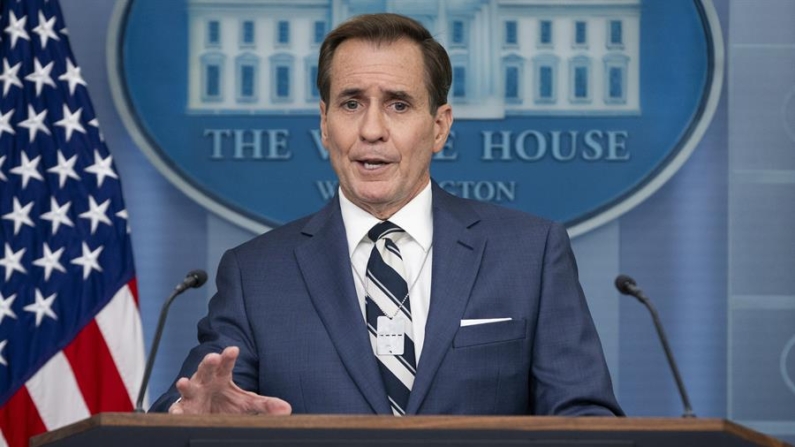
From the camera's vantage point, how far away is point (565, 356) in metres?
2.67

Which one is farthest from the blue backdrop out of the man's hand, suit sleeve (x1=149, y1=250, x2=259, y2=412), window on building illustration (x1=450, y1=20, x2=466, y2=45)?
the man's hand

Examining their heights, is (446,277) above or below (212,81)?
below

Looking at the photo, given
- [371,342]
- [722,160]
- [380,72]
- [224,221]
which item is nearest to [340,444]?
[371,342]

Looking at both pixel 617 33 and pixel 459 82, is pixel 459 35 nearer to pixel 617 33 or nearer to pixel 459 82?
pixel 459 82

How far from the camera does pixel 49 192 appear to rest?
175 inches

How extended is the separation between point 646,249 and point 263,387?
2288 mm

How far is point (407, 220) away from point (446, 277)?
20cm

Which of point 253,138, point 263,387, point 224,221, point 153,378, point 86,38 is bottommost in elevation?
point 153,378

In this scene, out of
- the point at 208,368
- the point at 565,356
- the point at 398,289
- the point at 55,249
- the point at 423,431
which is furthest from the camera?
the point at 55,249

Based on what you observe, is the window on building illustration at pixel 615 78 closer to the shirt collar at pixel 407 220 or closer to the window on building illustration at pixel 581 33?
the window on building illustration at pixel 581 33

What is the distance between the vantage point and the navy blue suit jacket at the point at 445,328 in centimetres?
265

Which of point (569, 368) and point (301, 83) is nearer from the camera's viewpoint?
point (569, 368)

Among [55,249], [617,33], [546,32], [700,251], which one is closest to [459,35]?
[546,32]

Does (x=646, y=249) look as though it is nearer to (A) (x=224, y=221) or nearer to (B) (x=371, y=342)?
(A) (x=224, y=221)
